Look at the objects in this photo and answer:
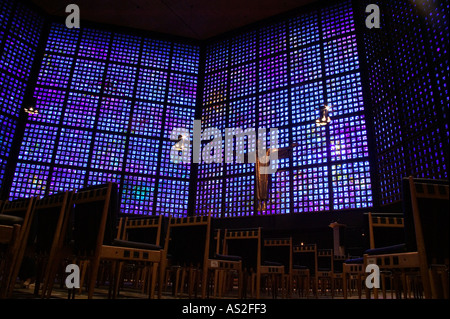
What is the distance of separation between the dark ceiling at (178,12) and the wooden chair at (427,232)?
40.2 ft

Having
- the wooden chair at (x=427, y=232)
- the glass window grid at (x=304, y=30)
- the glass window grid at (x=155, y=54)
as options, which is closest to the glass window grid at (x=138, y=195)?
the glass window grid at (x=155, y=54)

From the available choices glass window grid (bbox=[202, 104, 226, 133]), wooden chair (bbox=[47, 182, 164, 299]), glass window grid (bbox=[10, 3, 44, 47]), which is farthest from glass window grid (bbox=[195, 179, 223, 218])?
wooden chair (bbox=[47, 182, 164, 299])

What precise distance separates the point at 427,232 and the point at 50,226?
12.0ft

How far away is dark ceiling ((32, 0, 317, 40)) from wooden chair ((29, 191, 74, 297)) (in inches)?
466

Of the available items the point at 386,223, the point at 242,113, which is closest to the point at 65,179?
the point at 242,113

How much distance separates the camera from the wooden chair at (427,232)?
251 centimetres

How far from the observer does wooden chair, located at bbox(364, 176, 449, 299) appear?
2512mm

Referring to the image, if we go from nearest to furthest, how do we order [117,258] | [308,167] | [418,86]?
[117,258] < [418,86] < [308,167]

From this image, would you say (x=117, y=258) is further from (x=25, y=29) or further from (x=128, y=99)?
(x=25, y=29)

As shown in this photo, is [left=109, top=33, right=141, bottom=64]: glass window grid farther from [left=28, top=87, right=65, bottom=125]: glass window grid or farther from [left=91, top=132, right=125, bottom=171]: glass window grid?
[left=91, top=132, right=125, bottom=171]: glass window grid


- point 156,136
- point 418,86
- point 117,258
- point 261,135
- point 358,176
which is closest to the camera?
point 117,258

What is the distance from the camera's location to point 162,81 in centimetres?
1422

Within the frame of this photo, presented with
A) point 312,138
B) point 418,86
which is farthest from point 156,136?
point 418,86

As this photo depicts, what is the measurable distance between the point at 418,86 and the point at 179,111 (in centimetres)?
879
